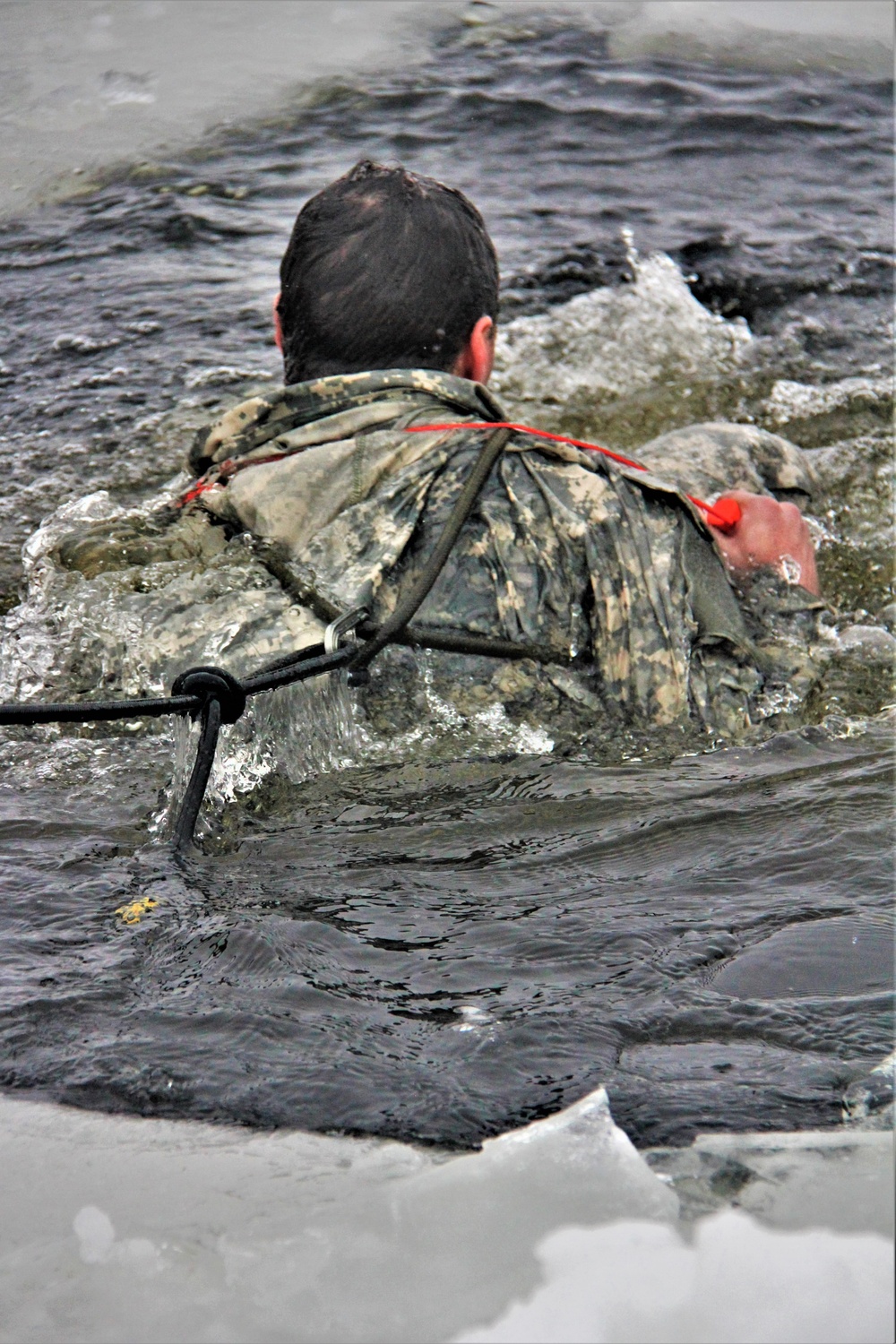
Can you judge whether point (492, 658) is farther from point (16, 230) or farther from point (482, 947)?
point (16, 230)

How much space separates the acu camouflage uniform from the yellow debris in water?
549mm

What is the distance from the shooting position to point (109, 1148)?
148 cm

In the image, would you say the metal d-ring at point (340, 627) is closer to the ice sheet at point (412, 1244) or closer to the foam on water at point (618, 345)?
the ice sheet at point (412, 1244)

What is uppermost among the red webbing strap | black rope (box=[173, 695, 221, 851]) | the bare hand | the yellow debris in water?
the red webbing strap

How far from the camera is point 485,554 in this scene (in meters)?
2.54

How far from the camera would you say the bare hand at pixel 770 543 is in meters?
2.98

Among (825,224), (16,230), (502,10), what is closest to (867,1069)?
(16,230)

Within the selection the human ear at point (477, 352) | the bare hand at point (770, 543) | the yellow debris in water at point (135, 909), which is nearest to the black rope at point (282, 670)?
the yellow debris in water at point (135, 909)

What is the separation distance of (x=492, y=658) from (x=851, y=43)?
585 cm

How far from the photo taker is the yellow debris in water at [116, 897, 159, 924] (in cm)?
199

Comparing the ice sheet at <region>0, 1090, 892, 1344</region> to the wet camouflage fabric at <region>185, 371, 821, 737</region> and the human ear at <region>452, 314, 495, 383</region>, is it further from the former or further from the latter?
the human ear at <region>452, 314, 495, 383</region>

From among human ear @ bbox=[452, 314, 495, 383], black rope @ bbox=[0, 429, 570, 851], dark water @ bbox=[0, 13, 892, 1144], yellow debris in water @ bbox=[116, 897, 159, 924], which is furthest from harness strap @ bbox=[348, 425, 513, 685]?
yellow debris in water @ bbox=[116, 897, 159, 924]

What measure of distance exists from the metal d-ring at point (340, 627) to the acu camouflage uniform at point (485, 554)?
0.14 ft

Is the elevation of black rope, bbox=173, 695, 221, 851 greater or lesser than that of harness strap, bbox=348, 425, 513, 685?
lesser
